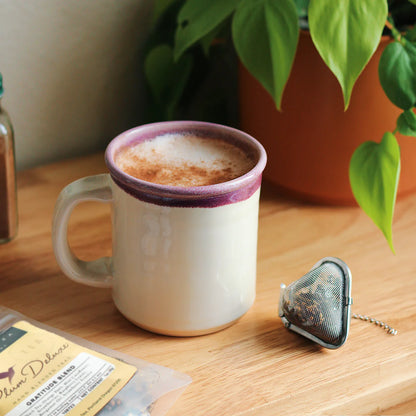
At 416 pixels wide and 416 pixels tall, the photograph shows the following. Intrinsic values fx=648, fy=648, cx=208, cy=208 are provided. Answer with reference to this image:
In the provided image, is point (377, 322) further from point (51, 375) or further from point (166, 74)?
point (166, 74)

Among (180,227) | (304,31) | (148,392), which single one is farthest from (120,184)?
(304,31)

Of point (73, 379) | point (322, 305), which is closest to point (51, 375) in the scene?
point (73, 379)

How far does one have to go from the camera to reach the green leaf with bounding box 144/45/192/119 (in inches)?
32.8

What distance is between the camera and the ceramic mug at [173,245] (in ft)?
1.68

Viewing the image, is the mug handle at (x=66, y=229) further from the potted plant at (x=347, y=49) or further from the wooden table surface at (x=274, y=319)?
the potted plant at (x=347, y=49)

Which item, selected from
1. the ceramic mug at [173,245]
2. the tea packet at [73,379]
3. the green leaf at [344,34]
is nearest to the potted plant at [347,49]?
the green leaf at [344,34]

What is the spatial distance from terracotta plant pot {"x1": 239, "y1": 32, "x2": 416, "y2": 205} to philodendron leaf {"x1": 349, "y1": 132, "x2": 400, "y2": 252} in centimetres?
7

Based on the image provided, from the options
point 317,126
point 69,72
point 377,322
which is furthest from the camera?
point 69,72

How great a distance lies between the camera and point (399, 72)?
615mm

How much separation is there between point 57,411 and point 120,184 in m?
0.18

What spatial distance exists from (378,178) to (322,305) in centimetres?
15

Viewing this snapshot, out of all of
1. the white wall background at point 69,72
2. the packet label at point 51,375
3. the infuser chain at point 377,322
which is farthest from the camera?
the white wall background at point 69,72

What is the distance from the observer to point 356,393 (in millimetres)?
533

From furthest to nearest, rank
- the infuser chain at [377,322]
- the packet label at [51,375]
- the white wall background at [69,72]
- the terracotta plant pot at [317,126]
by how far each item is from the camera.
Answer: the white wall background at [69,72] → the terracotta plant pot at [317,126] → the infuser chain at [377,322] → the packet label at [51,375]
